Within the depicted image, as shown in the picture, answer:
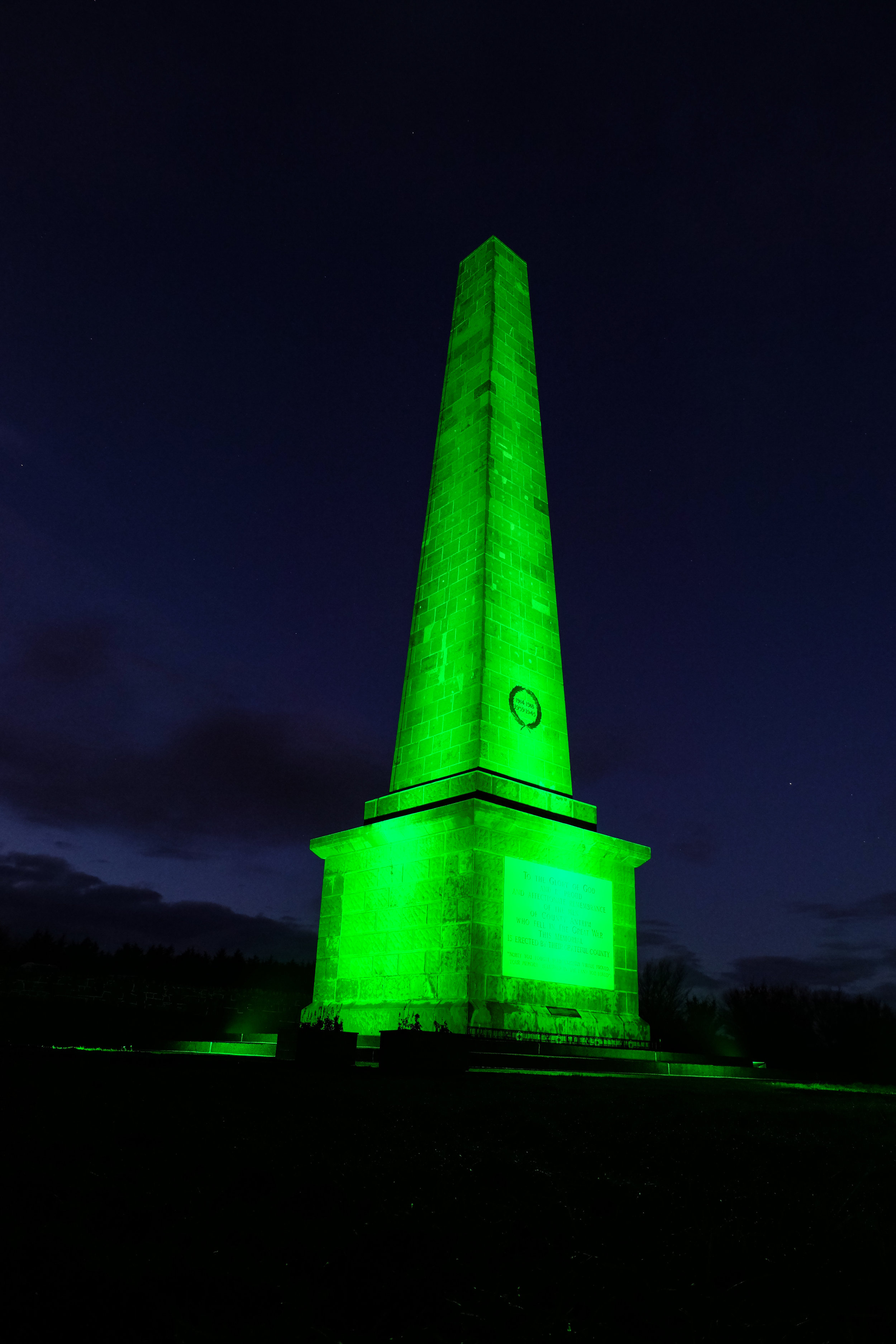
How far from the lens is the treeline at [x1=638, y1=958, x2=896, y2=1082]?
797 inches

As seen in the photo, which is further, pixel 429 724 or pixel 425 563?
pixel 425 563

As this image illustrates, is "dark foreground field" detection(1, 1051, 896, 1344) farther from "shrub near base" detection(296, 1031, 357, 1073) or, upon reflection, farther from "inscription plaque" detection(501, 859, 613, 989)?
"inscription plaque" detection(501, 859, 613, 989)

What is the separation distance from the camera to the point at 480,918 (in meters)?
14.3

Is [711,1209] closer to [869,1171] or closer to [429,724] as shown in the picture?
[869,1171]

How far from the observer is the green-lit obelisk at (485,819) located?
14.6 metres

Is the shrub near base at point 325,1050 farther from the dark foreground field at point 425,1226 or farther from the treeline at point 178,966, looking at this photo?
the treeline at point 178,966

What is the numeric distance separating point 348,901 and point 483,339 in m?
12.8

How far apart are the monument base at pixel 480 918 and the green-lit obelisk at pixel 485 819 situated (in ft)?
0.11

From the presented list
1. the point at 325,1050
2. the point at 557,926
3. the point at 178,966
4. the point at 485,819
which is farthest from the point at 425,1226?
the point at 178,966

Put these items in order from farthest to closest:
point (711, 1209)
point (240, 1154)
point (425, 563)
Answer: point (425, 563)
point (240, 1154)
point (711, 1209)

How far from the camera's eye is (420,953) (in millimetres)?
14852

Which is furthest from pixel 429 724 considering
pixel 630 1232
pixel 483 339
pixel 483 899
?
pixel 630 1232

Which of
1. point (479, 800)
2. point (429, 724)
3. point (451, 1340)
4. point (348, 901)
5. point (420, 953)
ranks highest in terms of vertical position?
point (429, 724)

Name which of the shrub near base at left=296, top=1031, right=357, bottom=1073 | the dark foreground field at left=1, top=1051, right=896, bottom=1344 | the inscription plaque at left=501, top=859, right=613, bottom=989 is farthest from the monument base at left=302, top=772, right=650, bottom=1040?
the dark foreground field at left=1, top=1051, right=896, bottom=1344
